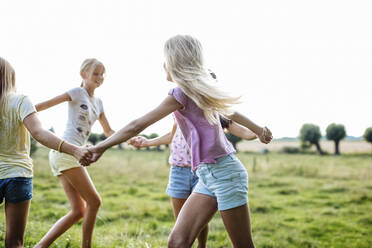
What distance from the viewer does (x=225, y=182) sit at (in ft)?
9.11

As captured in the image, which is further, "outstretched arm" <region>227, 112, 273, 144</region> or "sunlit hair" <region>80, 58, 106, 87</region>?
"sunlit hair" <region>80, 58, 106, 87</region>

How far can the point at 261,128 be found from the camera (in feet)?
10.7

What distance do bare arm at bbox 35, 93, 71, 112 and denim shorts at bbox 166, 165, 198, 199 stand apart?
Result: 4.96 ft

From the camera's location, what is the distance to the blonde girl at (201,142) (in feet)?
9.04

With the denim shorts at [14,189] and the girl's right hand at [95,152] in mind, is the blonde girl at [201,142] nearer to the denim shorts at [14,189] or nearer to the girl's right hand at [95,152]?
the girl's right hand at [95,152]

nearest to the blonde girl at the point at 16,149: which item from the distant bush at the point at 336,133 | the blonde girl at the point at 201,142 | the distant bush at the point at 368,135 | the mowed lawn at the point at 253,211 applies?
the blonde girl at the point at 201,142

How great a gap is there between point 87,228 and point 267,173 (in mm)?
16957

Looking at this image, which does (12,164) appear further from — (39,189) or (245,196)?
(39,189)

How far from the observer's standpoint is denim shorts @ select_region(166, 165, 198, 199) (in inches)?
153

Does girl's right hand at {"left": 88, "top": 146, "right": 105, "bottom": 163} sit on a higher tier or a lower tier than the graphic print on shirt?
lower

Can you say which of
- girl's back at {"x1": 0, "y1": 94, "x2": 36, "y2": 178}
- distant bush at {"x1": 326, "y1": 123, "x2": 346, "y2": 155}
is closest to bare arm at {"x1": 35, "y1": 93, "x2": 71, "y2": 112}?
girl's back at {"x1": 0, "y1": 94, "x2": 36, "y2": 178}

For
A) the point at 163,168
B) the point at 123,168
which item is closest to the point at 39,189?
the point at 123,168

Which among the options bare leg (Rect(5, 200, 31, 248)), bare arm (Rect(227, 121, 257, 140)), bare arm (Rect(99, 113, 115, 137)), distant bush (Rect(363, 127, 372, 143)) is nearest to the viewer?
bare leg (Rect(5, 200, 31, 248))

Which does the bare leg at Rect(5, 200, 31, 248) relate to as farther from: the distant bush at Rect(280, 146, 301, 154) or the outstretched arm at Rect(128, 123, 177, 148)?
the distant bush at Rect(280, 146, 301, 154)
